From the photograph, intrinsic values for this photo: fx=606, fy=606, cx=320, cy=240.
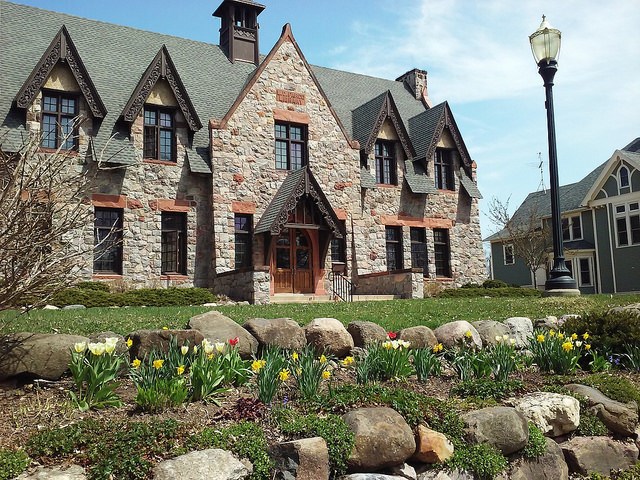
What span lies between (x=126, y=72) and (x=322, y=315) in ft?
51.4

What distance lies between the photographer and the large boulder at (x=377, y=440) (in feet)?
17.5

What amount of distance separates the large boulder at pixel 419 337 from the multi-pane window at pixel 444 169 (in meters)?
20.1

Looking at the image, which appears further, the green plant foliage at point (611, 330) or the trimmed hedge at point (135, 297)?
the trimmed hedge at point (135, 297)

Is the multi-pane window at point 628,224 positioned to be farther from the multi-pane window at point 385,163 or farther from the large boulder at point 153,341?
the large boulder at point 153,341

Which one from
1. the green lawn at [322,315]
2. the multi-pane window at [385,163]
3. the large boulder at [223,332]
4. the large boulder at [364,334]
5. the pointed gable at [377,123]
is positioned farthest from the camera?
the multi-pane window at [385,163]

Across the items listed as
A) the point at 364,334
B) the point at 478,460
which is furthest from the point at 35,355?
the point at 478,460

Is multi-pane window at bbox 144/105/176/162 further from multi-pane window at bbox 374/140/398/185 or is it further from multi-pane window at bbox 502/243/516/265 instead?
multi-pane window at bbox 502/243/516/265

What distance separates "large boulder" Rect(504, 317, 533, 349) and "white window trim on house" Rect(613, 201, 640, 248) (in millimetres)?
28178

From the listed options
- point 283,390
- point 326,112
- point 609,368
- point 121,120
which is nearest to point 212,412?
point 283,390

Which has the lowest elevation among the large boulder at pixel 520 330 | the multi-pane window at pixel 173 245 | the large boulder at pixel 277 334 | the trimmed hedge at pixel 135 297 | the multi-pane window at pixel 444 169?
the large boulder at pixel 520 330

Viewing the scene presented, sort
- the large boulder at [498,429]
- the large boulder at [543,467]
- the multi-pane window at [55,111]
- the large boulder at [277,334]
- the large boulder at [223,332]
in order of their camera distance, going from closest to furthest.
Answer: the large boulder at [498,429] → the large boulder at [543,467] → the large boulder at [223,332] → the large boulder at [277,334] → the multi-pane window at [55,111]

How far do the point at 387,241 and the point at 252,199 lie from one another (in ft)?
21.9

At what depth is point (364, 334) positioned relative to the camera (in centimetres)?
848

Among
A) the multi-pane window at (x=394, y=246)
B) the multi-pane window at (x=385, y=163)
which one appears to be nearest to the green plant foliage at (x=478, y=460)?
the multi-pane window at (x=394, y=246)
